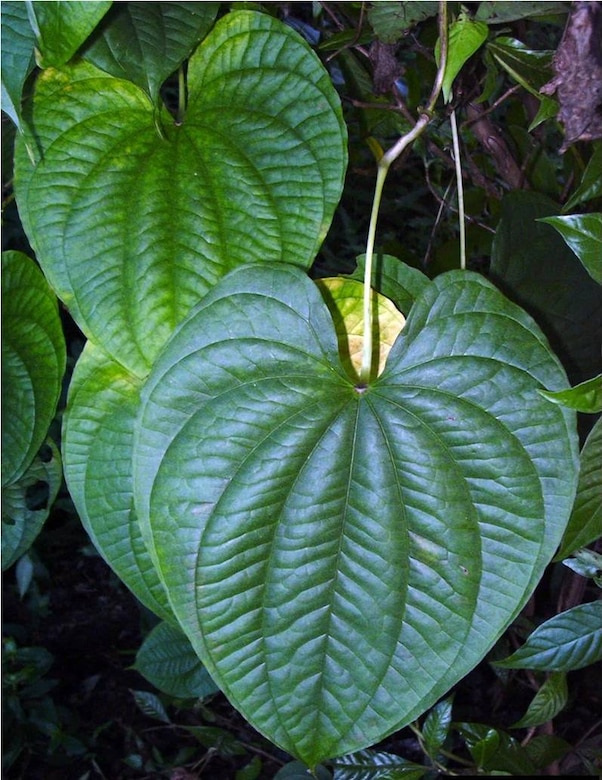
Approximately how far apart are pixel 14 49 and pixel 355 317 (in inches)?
10.7

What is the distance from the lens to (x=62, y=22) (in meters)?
0.50

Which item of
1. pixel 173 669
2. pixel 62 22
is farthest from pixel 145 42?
pixel 173 669

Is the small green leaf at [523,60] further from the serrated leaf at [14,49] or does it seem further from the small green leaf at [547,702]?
the small green leaf at [547,702]

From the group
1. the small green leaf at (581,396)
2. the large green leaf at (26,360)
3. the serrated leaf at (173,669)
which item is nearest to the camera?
the small green leaf at (581,396)

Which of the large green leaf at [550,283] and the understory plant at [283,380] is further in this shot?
the large green leaf at [550,283]

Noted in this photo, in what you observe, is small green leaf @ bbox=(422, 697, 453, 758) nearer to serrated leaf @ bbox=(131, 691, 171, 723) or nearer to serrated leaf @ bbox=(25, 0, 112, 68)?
serrated leaf @ bbox=(131, 691, 171, 723)

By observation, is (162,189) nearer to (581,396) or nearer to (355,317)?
(355,317)

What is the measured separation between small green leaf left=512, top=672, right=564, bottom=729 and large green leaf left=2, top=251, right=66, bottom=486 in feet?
1.73

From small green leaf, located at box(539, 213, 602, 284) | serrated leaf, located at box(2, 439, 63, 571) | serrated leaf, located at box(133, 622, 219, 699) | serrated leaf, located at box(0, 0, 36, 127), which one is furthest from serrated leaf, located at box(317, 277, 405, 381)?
serrated leaf, located at box(133, 622, 219, 699)

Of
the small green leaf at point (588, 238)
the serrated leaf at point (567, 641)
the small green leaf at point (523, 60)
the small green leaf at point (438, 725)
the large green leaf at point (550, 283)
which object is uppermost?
the small green leaf at point (523, 60)

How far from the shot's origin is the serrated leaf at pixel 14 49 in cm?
49

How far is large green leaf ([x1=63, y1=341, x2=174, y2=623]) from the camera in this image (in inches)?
23.7

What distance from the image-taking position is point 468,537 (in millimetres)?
510

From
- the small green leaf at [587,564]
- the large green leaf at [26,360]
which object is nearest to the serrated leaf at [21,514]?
the large green leaf at [26,360]
